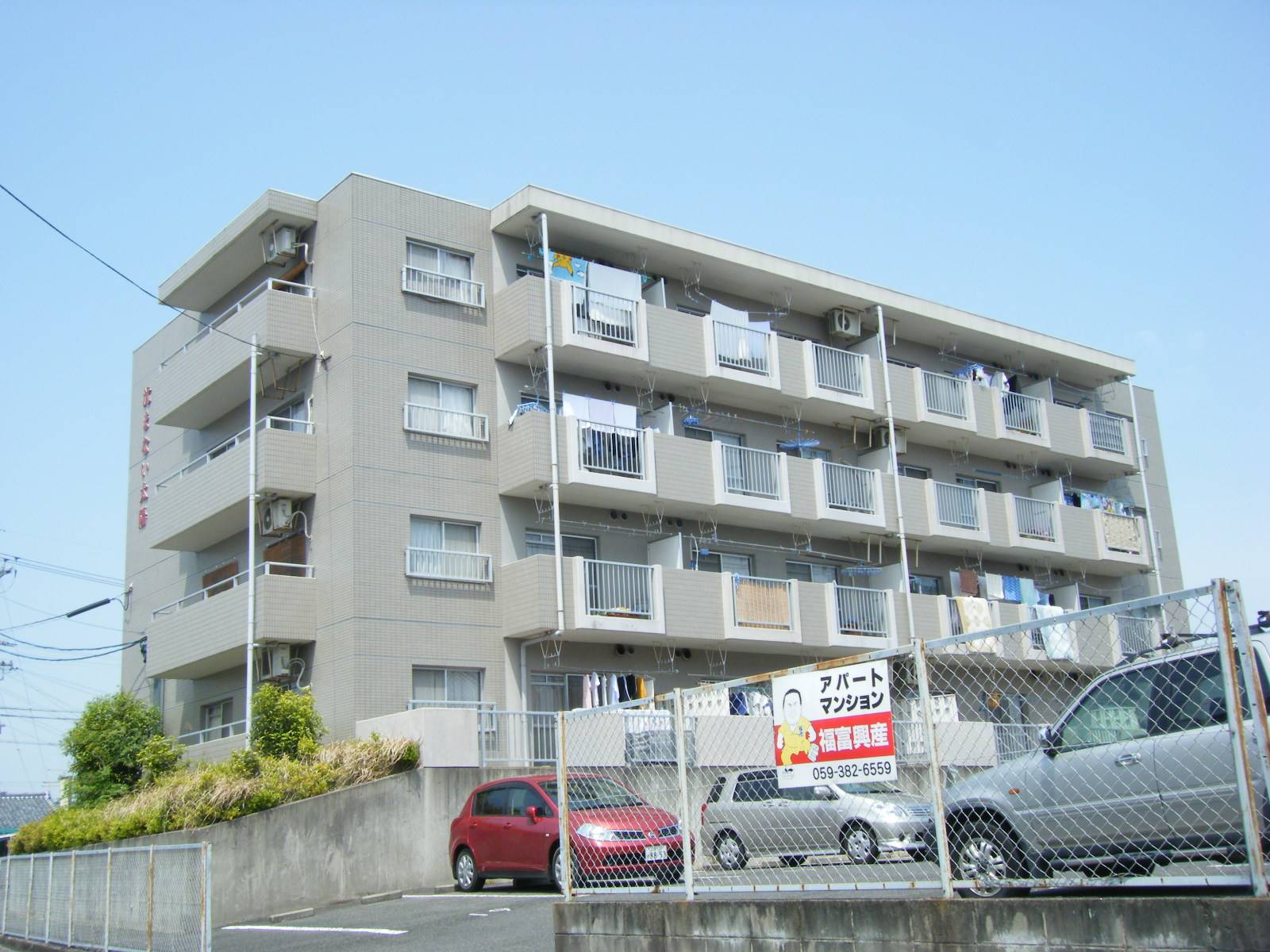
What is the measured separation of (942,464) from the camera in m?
35.4

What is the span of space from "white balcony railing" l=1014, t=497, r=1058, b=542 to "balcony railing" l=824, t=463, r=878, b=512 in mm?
5168

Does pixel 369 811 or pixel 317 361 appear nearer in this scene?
pixel 369 811

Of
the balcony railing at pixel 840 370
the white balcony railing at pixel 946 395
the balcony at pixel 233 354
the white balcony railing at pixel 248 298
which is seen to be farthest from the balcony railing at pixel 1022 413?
the balcony at pixel 233 354

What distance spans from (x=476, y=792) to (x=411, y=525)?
8.01 metres

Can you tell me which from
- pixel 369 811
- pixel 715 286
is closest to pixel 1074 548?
pixel 715 286

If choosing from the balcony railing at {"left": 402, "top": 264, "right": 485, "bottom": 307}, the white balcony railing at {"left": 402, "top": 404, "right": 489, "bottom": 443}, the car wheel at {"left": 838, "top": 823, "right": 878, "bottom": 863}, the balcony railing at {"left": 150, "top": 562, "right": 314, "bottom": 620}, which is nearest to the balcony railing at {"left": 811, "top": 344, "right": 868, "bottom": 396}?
the balcony railing at {"left": 402, "top": 264, "right": 485, "bottom": 307}

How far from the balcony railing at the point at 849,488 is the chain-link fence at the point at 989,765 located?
21.1 meters

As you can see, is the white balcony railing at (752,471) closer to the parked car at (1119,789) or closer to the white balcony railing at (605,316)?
the white balcony railing at (605,316)

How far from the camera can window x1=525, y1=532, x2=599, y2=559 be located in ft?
89.5

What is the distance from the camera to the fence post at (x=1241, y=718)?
6180 mm

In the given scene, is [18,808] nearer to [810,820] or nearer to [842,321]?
[842,321]

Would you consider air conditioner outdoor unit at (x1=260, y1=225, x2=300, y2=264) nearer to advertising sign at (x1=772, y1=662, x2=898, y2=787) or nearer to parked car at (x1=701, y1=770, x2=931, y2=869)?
parked car at (x1=701, y1=770, x2=931, y2=869)

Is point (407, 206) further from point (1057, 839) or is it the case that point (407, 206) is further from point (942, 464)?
point (1057, 839)

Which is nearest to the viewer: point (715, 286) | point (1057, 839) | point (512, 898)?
point (1057, 839)
